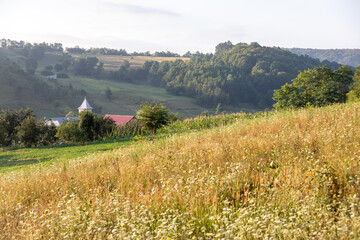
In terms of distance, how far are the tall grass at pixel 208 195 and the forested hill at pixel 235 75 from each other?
89.2 m

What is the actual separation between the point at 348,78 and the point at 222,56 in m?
91.9

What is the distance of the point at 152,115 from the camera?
40.7 ft

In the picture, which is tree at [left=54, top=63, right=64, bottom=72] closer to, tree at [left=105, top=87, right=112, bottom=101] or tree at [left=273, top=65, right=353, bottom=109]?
tree at [left=105, top=87, right=112, bottom=101]

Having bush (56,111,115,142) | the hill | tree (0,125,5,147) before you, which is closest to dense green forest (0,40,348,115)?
the hill

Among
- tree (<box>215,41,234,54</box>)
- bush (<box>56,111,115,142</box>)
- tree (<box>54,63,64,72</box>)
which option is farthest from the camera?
tree (<box>215,41,234,54</box>)

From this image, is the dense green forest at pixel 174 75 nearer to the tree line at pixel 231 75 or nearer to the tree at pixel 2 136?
the tree line at pixel 231 75

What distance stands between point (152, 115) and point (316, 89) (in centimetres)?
3063

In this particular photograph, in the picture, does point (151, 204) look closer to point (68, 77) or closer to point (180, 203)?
point (180, 203)

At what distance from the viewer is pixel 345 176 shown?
12.9 ft

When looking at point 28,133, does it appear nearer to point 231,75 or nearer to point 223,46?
point 231,75

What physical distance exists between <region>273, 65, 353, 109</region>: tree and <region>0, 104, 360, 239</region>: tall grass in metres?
28.4

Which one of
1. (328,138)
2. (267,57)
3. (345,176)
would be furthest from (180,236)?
(267,57)

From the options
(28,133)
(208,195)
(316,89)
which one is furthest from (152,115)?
(316,89)

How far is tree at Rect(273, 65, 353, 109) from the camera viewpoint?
34.4m
